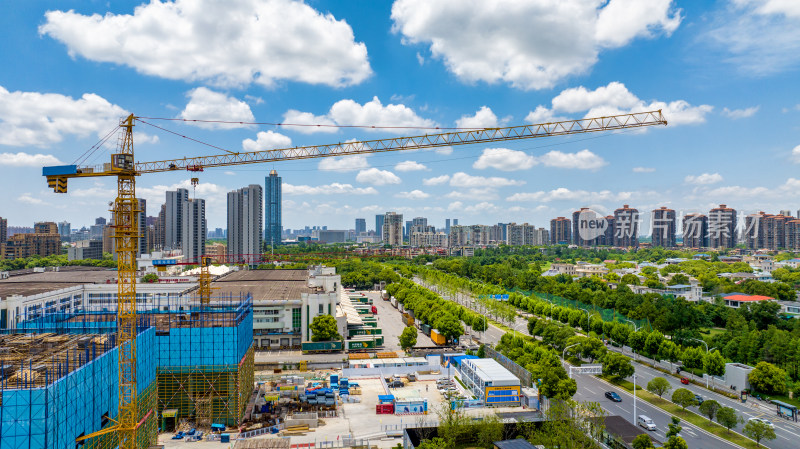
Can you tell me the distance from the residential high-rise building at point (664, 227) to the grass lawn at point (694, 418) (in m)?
109

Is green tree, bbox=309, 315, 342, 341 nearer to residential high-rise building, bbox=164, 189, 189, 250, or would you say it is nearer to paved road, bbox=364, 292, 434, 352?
paved road, bbox=364, 292, 434, 352

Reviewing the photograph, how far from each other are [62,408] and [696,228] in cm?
13366

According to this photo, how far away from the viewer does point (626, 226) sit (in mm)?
126688

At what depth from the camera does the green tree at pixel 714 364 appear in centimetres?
2923

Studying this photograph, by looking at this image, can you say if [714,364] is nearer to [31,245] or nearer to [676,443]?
[676,443]

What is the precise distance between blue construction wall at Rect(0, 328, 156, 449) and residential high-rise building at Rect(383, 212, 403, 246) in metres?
142

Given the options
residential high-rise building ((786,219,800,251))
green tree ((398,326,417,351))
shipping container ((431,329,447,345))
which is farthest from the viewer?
residential high-rise building ((786,219,800,251))

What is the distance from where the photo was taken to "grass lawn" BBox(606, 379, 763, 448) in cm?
2170

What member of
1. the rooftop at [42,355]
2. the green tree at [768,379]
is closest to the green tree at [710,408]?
the green tree at [768,379]

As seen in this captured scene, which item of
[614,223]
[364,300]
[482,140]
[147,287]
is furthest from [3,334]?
[614,223]

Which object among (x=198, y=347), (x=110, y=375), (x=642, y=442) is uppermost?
(x=110, y=375)

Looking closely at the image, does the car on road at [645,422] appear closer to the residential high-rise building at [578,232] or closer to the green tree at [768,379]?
the green tree at [768,379]

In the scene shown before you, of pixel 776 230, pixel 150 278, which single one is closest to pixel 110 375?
pixel 150 278

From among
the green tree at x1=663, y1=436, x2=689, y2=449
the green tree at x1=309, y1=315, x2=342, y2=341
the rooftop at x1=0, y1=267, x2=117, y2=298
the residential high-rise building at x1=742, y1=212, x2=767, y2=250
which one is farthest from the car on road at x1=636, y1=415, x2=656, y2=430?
the residential high-rise building at x1=742, y1=212, x2=767, y2=250
